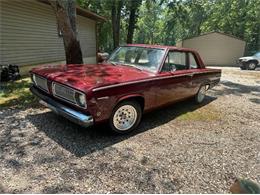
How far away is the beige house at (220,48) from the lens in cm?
2639

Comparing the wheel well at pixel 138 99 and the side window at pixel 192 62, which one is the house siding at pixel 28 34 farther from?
the side window at pixel 192 62

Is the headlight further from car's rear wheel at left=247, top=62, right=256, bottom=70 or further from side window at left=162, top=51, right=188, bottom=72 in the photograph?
car's rear wheel at left=247, top=62, right=256, bottom=70

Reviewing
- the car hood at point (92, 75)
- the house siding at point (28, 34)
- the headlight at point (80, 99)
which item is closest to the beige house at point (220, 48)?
the house siding at point (28, 34)

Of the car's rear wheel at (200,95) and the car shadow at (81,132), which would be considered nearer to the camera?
the car shadow at (81,132)

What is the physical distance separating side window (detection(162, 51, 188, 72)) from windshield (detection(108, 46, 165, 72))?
19 centimetres

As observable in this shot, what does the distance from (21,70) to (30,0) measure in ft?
10.2

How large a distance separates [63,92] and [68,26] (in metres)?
4.01

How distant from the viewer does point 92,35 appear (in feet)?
48.9

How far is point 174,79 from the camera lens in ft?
16.8

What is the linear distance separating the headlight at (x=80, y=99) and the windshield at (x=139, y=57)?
169 centimetres

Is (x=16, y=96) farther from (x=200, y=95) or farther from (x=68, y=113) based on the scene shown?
(x=200, y=95)

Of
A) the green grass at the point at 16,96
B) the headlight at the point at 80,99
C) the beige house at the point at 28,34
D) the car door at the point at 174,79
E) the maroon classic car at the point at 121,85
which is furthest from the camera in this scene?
the beige house at the point at 28,34

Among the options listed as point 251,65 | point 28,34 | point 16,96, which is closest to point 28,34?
point 28,34

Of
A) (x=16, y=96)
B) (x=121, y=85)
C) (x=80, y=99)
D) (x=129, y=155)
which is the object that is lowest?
(x=129, y=155)
